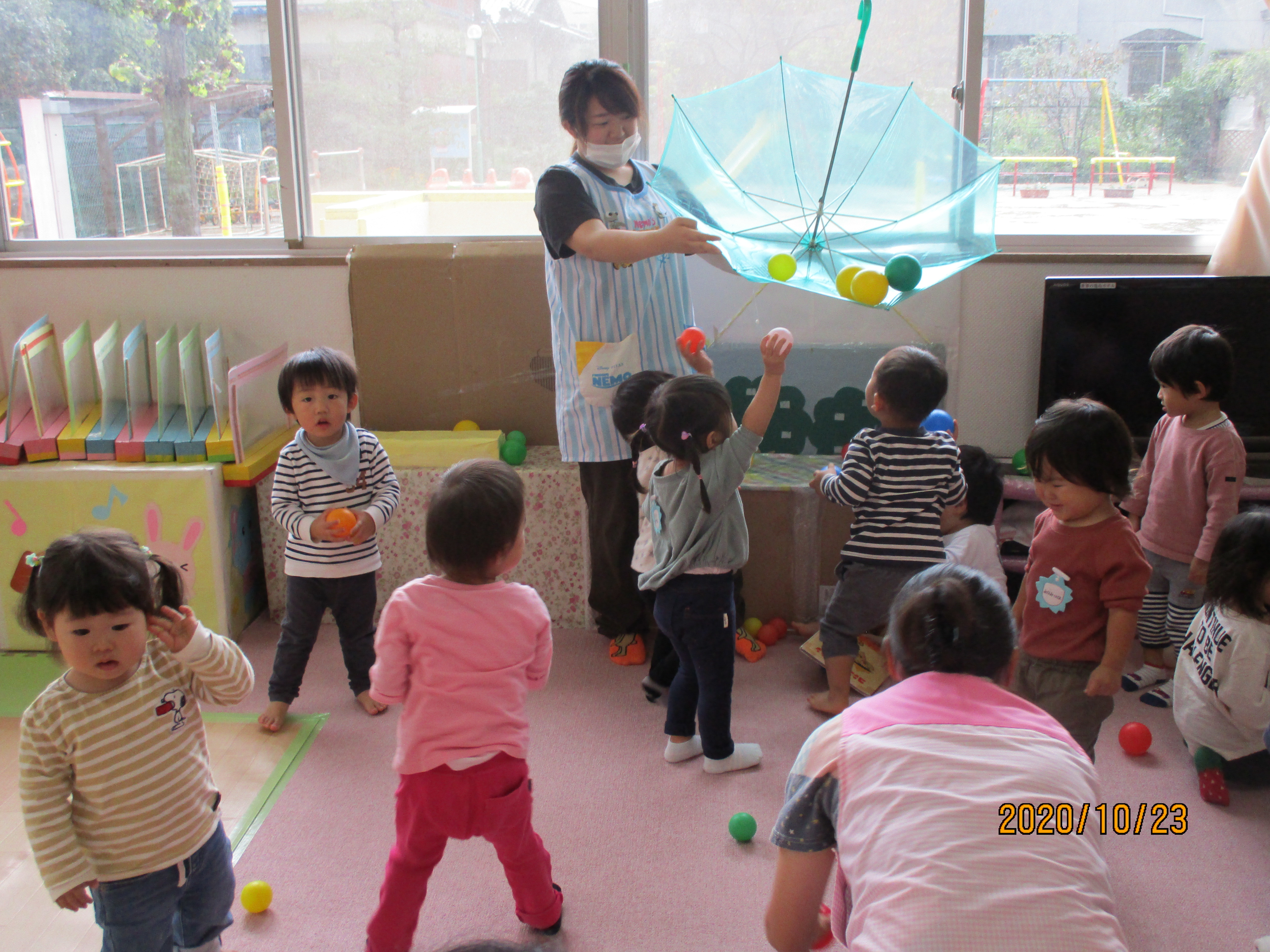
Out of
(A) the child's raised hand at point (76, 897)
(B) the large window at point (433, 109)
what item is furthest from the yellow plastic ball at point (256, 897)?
(B) the large window at point (433, 109)

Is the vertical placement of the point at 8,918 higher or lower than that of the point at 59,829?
lower

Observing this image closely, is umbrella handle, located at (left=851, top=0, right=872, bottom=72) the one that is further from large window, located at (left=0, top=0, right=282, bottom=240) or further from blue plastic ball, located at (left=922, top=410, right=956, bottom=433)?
large window, located at (left=0, top=0, right=282, bottom=240)

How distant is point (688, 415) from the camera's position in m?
2.04

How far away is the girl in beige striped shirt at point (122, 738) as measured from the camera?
1.40 m

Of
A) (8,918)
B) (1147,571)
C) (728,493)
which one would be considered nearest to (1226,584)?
(1147,571)

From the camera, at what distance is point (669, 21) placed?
3162 mm

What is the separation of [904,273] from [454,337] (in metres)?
1.55

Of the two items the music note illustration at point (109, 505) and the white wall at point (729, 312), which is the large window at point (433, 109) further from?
the music note illustration at point (109, 505)

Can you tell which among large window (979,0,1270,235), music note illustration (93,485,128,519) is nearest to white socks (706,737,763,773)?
music note illustration (93,485,128,519)

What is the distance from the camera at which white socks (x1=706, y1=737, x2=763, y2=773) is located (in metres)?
2.29

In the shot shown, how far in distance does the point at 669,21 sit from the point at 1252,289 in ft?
6.33

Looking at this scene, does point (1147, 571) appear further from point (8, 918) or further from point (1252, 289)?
point (8, 918)

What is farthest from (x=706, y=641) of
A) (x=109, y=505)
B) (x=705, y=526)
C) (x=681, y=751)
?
(x=109, y=505)

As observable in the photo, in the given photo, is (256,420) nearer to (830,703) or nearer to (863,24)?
(830,703)
